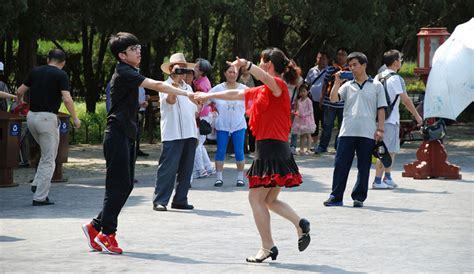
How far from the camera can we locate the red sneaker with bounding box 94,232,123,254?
30.9ft

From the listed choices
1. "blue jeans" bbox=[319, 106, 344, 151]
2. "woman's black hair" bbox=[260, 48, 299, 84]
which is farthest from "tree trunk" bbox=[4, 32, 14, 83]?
"woman's black hair" bbox=[260, 48, 299, 84]

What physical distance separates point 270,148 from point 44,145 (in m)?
4.70

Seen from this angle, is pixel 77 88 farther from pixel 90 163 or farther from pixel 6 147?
pixel 6 147

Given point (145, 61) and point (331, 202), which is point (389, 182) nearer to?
point (331, 202)

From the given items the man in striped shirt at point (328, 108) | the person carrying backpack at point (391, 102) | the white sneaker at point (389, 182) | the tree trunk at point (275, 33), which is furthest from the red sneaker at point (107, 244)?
the tree trunk at point (275, 33)

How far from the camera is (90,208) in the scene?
1286 cm

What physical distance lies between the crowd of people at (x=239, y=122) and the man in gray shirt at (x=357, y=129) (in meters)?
0.01

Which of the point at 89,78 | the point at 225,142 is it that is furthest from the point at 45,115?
the point at 89,78

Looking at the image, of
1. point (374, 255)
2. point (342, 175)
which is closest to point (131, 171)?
point (374, 255)

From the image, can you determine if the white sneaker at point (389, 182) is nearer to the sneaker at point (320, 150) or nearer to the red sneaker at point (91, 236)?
the sneaker at point (320, 150)

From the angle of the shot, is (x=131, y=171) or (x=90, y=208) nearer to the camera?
(x=131, y=171)

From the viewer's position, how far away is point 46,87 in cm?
1320

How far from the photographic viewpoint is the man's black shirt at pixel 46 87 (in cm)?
1319

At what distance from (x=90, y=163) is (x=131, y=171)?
9467 millimetres
